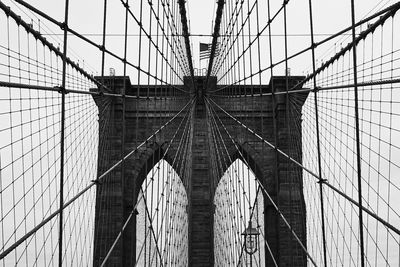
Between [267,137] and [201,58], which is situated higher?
[201,58]

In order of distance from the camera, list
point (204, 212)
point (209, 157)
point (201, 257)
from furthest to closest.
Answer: point (209, 157) → point (201, 257) → point (204, 212)

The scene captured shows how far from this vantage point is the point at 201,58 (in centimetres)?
1872

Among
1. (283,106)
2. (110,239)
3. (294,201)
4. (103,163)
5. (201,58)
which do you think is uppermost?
(201,58)

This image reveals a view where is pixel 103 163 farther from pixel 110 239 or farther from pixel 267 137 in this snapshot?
pixel 267 137

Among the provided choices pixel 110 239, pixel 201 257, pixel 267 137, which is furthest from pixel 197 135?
pixel 201 257

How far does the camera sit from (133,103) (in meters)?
18.3

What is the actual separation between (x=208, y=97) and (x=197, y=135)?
4.42 ft

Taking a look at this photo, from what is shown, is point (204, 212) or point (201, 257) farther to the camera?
point (201, 257)

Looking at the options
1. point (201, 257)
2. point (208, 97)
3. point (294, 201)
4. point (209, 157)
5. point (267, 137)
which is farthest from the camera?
point (267, 137)

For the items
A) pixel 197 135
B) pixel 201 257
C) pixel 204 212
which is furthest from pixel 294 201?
pixel 204 212

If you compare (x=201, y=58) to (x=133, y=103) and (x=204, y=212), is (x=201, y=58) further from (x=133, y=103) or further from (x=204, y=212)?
(x=204, y=212)

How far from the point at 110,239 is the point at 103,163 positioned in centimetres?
229

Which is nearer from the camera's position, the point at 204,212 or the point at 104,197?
the point at 204,212

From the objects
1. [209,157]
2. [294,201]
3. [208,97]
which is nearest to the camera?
[209,157]
